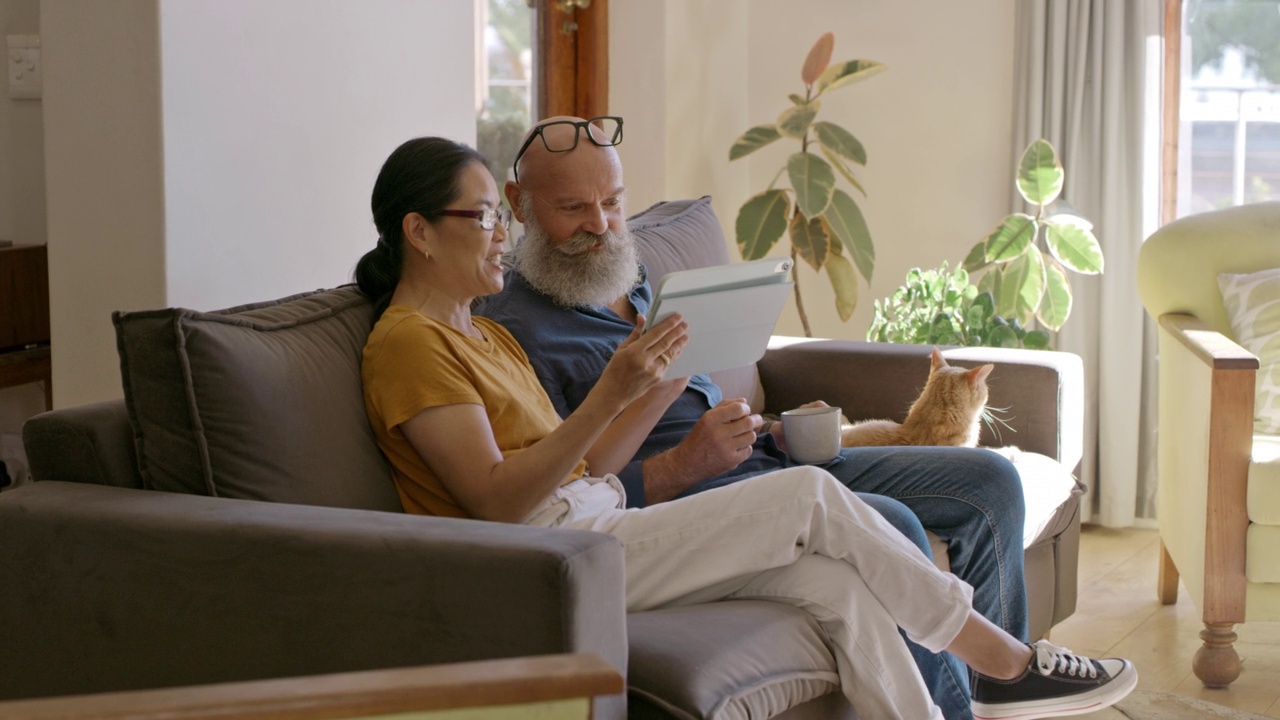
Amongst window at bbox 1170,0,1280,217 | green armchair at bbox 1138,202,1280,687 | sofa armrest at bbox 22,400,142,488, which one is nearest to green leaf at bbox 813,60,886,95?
window at bbox 1170,0,1280,217

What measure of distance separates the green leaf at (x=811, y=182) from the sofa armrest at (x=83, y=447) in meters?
2.52

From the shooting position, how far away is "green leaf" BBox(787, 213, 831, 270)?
3934 millimetres

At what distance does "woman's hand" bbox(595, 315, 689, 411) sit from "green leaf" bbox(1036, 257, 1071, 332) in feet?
7.52

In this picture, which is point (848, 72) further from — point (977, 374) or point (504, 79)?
point (977, 374)

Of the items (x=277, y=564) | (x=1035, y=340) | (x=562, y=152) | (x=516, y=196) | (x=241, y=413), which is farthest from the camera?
(x=1035, y=340)

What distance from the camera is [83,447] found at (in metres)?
1.62

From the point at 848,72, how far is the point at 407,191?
2378 mm

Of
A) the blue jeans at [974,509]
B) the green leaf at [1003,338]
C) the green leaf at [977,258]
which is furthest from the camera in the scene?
the green leaf at [977,258]

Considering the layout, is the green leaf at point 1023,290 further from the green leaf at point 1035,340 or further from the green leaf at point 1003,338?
the green leaf at point 1003,338

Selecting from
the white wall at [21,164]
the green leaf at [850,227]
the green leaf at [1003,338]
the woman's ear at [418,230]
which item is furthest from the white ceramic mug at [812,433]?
the green leaf at [850,227]

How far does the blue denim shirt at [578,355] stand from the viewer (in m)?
2.11

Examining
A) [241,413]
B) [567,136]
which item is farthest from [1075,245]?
[241,413]

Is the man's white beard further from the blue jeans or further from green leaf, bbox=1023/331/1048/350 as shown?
green leaf, bbox=1023/331/1048/350

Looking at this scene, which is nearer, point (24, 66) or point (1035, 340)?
point (24, 66)
